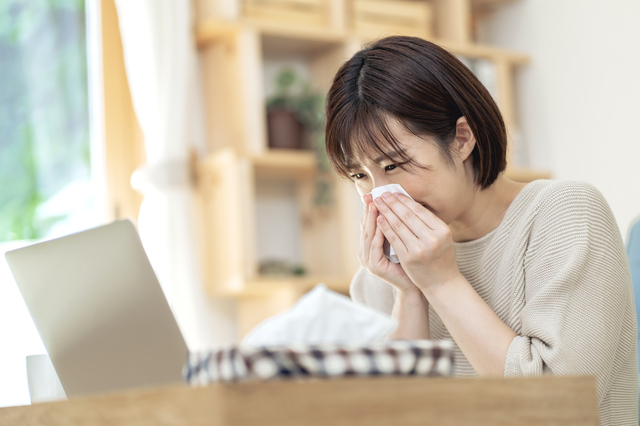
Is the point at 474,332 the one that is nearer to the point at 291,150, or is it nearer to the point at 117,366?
the point at 117,366

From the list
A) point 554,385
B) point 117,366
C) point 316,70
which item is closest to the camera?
point 554,385

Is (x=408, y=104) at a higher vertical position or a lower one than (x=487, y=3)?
lower

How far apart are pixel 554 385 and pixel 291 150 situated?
82.2 inches

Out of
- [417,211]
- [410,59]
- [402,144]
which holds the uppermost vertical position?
[410,59]

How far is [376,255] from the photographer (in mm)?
1184

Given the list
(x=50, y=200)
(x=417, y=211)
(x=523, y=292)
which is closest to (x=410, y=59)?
(x=417, y=211)

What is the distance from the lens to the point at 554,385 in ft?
1.92

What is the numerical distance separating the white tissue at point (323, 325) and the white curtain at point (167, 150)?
6.07 ft

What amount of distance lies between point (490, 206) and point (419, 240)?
0.24 metres

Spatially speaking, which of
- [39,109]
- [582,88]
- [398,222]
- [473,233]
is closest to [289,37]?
[39,109]

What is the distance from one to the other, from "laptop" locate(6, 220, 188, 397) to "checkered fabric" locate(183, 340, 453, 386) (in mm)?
434

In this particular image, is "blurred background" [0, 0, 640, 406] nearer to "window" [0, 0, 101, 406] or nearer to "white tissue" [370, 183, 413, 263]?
"window" [0, 0, 101, 406]

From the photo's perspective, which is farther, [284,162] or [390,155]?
[284,162]

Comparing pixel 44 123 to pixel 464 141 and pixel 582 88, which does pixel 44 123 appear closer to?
pixel 464 141
